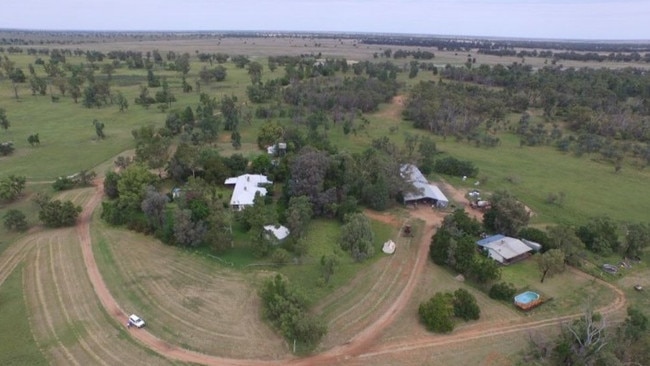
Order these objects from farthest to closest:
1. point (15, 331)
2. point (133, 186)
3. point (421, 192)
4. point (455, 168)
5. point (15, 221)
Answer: point (455, 168) → point (421, 192) → point (133, 186) → point (15, 221) → point (15, 331)

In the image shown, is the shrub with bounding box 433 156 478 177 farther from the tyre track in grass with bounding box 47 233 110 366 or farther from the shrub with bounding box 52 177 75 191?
the shrub with bounding box 52 177 75 191

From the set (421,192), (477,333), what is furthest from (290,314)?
(421,192)

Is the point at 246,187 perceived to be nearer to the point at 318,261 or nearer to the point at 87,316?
the point at 318,261

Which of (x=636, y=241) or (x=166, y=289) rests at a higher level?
(x=636, y=241)

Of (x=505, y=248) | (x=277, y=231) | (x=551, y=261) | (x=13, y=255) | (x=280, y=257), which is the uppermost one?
(x=551, y=261)

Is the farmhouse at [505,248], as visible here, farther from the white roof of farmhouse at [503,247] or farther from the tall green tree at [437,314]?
the tall green tree at [437,314]

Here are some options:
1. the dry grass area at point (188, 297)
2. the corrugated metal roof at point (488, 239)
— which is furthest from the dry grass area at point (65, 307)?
the corrugated metal roof at point (488, 239)

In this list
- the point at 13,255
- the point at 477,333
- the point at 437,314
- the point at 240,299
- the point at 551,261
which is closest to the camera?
the point at 437,314
